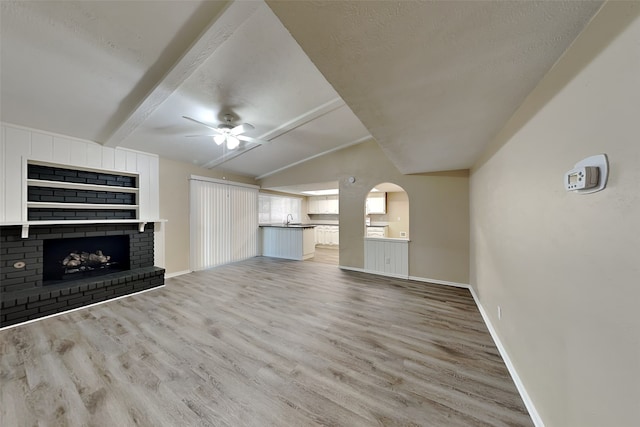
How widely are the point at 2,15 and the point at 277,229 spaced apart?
534 cm

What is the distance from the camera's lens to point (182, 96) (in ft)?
8.29

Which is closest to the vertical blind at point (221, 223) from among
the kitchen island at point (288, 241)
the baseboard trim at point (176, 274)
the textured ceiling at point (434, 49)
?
the baseboard trim at point (176, 274)

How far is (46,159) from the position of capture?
9.89ft

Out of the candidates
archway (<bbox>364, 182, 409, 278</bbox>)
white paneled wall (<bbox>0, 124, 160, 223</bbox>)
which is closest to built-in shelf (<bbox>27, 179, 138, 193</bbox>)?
white paneled wall (<bbox>0, 124, 160, 223</bbox>)

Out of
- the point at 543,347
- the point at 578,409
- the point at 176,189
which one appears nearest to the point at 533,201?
the point at 543,347

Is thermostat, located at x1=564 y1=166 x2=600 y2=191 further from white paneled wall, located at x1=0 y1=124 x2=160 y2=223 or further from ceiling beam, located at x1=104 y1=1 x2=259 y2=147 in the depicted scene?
white paneled wall, located at x1=0 y1=124 x2=160 y2=223

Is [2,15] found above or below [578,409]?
above

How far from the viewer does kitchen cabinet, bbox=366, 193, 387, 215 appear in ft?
21.8

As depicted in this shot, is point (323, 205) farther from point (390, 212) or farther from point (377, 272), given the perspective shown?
point (377, 272)

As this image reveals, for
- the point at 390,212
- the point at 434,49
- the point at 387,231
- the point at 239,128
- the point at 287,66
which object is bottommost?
the point at 387,231

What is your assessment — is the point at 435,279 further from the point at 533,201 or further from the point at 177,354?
the point at 177,354

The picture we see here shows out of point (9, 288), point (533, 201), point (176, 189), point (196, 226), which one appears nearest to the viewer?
point (533, 201)

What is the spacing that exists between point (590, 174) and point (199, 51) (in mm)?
2579

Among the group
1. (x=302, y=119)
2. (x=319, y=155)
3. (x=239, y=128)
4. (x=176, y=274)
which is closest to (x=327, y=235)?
(x=319, y=155)
